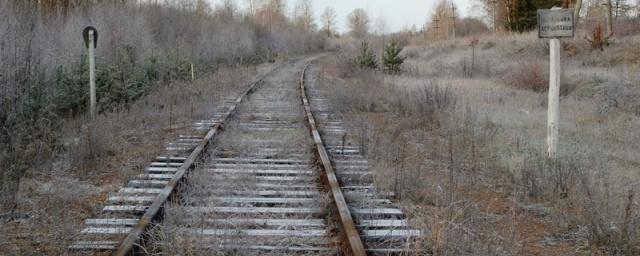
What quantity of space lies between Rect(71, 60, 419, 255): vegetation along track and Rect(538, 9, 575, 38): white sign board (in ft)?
8.81

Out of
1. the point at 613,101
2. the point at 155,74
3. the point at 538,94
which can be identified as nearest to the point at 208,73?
the point at 155,74

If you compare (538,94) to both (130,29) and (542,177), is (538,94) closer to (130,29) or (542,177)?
(542,177)

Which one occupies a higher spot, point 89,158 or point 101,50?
point 101,50

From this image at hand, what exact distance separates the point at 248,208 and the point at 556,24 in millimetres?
4377

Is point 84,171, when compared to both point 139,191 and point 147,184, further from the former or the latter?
point 139,191

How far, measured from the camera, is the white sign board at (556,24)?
689 centimetres

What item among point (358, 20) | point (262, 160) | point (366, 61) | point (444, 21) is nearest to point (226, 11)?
point (366, 61)

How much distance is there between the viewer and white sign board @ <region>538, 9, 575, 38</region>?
22.6 feet

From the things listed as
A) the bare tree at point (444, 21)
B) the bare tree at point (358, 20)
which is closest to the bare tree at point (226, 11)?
the bare tree at point (444, 21)

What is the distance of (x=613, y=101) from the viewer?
44.0 feet

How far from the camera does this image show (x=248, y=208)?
500cm

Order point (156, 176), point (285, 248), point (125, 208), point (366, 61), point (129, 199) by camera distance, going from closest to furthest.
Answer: point (285, 248) → point (125, 208) → point (129, 199) → point (156, 176) → point (366, 61)

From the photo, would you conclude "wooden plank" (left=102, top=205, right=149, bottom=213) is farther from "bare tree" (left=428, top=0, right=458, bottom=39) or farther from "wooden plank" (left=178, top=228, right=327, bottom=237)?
"bare tree" (left=428, top=0, right=458, bottom=39)

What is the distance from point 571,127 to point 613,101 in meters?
3.60
